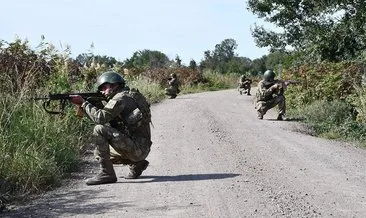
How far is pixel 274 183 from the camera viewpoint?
28.0ft

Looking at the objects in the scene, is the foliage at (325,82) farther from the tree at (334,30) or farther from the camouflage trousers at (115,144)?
the camouflage trousers at (115,144)

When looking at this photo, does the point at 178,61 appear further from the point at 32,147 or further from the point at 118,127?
the point at 32,147

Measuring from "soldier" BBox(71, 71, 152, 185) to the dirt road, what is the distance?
11.7 inches

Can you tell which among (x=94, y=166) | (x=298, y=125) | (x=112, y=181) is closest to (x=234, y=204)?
(x=112, y=181)

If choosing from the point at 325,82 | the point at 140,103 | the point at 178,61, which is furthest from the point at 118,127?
the point at 178,61

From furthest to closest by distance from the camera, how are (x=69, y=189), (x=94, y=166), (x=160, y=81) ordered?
(x=160, y=81) < (x=94, y=166) < (x=69, y=189)

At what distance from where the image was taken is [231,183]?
844 centimetres

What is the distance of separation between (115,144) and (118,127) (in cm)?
37

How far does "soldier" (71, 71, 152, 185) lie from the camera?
841cm

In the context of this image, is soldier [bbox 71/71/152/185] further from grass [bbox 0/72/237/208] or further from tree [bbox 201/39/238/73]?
tree [bbox 201/39/238/73]

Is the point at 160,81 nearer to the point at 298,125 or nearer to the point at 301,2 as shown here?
the point at 301,2

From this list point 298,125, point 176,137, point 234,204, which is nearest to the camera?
point 234,204

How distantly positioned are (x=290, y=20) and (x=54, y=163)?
93.4 ft

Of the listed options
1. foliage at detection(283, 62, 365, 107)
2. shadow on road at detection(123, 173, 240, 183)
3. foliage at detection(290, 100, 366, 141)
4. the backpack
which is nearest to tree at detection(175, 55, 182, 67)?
foliage at detection(283, 62, 365, 107)
